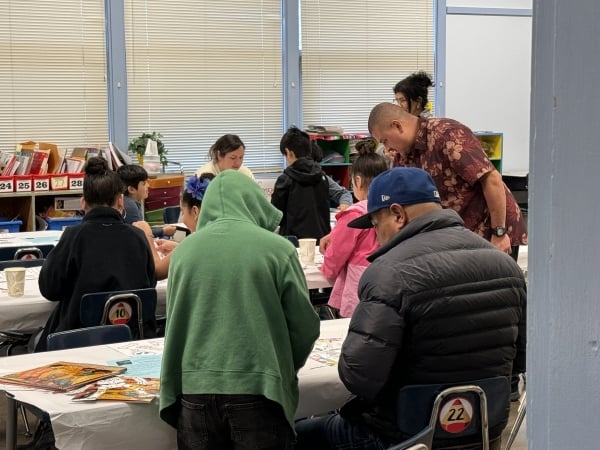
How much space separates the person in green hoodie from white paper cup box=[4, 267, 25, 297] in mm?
1718

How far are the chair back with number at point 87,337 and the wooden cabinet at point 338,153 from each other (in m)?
6.47

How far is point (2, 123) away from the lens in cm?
898

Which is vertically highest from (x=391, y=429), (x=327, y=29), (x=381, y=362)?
(x=327, y=29)

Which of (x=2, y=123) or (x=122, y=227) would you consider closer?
(x=122, y=227)

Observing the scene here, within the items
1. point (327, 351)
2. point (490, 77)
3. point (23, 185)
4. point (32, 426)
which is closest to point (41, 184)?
point (23, 185)

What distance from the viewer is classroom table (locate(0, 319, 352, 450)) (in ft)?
8.41

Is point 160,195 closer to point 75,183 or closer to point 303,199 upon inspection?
point 75,183

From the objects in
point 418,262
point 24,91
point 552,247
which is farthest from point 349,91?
point 552,247

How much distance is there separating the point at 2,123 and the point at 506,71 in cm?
603

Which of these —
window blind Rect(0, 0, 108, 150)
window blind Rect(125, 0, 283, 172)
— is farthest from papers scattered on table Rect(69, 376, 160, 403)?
window blind Rect(125, 0, 283, 172)

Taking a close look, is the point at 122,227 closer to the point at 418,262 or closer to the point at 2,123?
the point at 418,262

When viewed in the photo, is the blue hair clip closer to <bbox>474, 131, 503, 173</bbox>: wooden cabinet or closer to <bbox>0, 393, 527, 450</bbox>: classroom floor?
<bbox>0, 393, 527, 450</bbox>: classroom floor

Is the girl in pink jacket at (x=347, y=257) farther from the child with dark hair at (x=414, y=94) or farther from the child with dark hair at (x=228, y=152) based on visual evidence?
the child with dark hair at (x=228, y=152)

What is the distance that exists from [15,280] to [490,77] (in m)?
8.09
